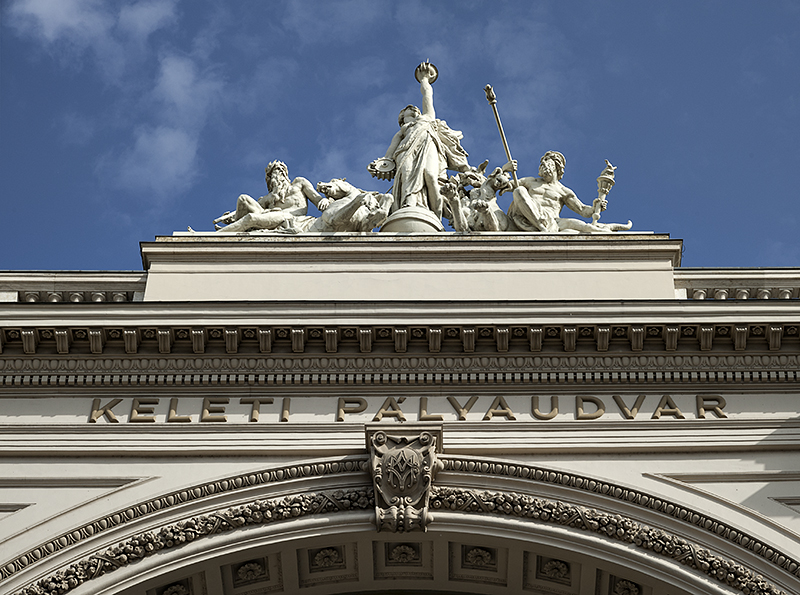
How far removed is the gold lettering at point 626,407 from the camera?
15633mm

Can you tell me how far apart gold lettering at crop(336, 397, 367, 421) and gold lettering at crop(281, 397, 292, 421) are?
1.90 feet

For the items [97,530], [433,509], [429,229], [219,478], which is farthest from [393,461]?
[429,229]

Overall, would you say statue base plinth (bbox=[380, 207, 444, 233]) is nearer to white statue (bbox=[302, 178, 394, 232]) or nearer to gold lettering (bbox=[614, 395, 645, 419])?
white statue (bbox=[302, 178, 394, 232])

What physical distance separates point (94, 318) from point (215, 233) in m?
3.31

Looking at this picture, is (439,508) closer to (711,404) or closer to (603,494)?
(603,494)

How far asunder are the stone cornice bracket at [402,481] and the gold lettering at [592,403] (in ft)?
6.06

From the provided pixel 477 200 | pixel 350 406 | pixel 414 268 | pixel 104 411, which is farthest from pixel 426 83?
pixel 104 411

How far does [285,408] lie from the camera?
1576cm

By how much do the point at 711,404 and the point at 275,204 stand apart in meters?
7.32

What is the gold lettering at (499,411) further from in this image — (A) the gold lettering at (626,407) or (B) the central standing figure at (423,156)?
(B) the central standing figure at (423,156)

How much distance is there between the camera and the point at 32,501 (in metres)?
15.0

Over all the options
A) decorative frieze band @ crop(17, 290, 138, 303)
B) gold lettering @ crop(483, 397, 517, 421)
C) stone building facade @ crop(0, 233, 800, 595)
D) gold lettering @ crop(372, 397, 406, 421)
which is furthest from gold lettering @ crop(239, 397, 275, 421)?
decorative frieze band @ crop(17, 290, 138, 303)

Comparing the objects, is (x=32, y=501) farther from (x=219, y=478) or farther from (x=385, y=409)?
(x=385, y=409)

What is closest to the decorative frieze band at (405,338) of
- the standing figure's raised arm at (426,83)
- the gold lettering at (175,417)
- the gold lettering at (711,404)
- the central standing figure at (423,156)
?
the gold lettering at (711,404)
